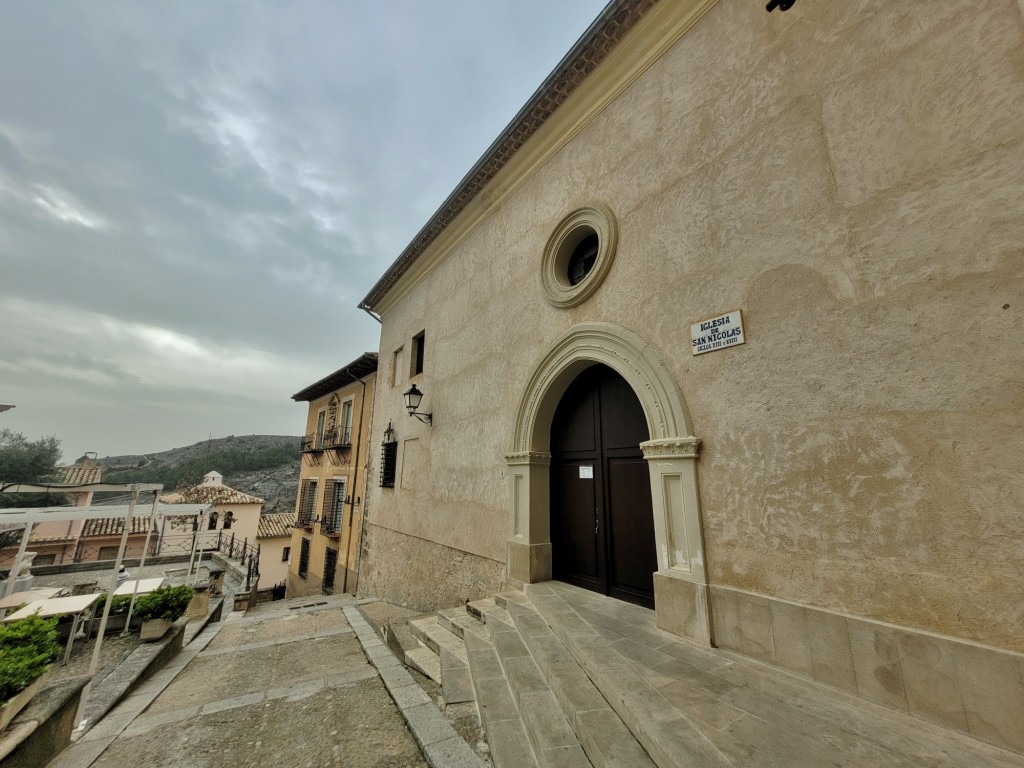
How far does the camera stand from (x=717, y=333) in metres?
3.38

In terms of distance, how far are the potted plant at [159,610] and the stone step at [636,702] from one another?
16.8 feet

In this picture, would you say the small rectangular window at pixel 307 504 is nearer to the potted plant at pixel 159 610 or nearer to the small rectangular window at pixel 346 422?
the small rectangular window at pixel 346 422

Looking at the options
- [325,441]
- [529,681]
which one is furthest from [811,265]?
[325,441]

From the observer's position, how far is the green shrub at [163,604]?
5.23 m

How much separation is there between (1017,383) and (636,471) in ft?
9.28

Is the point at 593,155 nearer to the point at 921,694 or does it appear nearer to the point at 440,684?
the point at 921,694

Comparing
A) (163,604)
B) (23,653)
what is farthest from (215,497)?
(23,653)

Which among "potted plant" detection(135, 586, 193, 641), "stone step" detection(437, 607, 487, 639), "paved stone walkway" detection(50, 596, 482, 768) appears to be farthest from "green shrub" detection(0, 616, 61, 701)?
"stone step" detection(437, 607, 487, 639)

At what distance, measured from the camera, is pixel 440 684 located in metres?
3.75

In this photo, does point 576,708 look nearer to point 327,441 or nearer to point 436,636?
point 436,636

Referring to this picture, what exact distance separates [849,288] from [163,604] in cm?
846

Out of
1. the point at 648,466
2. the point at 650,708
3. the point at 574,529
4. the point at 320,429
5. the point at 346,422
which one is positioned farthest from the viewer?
the point at 320,429

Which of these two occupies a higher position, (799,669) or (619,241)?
(619,241)

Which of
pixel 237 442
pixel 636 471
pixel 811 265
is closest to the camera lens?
pixel 811 265
